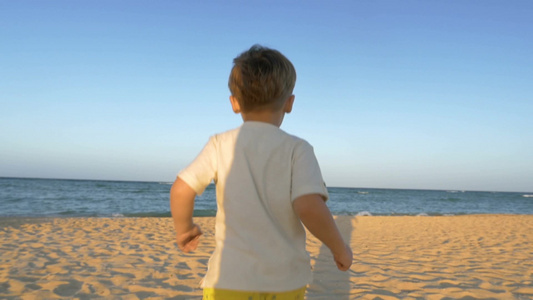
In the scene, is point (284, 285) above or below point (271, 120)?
below

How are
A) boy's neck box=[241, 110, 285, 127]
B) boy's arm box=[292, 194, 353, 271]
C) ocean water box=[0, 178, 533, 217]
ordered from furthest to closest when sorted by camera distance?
ocean water box=[0, 178, 533, 217] → boy's neck box=[241, 110, 285, 127] → boy's arm box=[292, 194, 353, 271]

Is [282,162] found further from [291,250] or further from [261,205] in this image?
[291,250]

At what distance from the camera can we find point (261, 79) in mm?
1342

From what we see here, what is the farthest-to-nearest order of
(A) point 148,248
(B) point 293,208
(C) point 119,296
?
(A) point 148,248 → (C) point 119,296 → (B) point 293,208

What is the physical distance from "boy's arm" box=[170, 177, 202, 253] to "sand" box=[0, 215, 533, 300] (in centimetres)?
260

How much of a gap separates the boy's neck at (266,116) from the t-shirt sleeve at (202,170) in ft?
Answer: 0.54

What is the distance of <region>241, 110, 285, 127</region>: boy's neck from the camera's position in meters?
1.38

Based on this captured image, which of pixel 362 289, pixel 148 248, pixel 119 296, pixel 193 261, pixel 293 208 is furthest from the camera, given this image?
pixel 148 248

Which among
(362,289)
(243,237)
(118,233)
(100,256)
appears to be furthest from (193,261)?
(243,237)

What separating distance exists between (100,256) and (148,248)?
0.92 meters

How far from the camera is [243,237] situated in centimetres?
134

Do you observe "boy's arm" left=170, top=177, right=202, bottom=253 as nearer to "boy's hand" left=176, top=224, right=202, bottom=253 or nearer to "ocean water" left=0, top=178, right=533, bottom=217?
"boy's hand" left=176, top=224, right=202, bottom=253

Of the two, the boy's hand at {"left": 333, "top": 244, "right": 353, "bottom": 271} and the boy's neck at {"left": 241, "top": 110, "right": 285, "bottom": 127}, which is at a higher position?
the boy's neck at {"left": 241, "top": 110, "right": 285, "bottom": 127}

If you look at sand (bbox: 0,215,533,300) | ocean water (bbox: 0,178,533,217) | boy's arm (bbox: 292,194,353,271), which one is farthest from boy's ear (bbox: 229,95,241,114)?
ocean water (bbox: 0,178,533,217)
